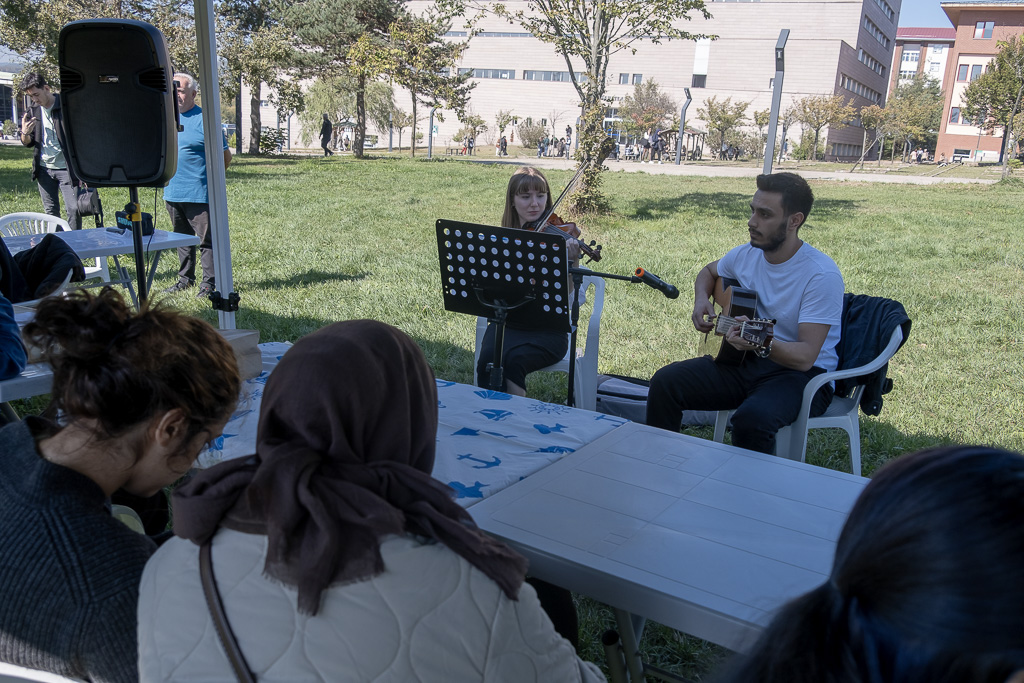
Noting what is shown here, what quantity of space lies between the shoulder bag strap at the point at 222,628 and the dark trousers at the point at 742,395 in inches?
85.6

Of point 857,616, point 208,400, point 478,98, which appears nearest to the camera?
point 857,616

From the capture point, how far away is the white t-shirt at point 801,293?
291 centimetres

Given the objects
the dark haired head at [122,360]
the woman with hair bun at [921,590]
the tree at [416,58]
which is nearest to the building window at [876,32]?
the tree at [416,58]

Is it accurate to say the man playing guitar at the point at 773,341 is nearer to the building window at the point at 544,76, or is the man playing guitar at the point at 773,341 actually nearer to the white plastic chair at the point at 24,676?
the white plastic chair at the point at 24,676

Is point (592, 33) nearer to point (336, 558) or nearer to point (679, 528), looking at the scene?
point (679, 528)

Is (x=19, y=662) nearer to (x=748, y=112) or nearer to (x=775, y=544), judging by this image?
(x=775, y=544)

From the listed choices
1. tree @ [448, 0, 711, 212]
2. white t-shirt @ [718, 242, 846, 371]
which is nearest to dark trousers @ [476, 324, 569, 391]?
white t-shirt @ [718, 242, 846, 371]

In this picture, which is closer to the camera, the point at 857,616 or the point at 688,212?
the point at 857,616

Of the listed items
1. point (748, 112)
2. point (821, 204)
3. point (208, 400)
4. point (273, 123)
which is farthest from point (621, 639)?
point (273, 123)

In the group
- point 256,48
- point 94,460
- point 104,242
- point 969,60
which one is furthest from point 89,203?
point 969,60

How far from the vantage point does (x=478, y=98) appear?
47281mm

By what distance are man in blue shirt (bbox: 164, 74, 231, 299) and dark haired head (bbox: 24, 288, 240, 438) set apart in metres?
4.46

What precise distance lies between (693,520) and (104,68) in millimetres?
2932

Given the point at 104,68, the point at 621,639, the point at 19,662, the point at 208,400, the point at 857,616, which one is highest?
the point at 104,68
